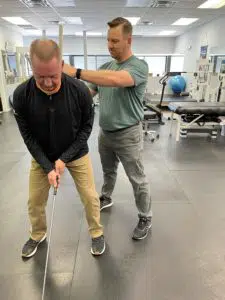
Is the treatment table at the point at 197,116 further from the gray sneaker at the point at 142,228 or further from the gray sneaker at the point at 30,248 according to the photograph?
the gray sneaker at the point at 30,248

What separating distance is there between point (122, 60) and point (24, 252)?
1.56 metres

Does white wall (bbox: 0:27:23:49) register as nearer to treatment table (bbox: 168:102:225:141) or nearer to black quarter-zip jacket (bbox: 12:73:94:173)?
treatment table (bbox: 168:102:225:141)

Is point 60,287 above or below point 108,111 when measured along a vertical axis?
below

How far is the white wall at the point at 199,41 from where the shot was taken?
7.46m

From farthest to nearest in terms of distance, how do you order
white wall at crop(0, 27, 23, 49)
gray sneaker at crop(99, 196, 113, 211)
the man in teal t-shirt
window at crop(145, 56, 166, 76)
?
1. window at crop(145, 56, 166, 76)
2. white wall at crop(0, 27, 23, 49)
3. gray sneaker at crop(99, 196, 113, 211)
4. the man in teal t-shirt

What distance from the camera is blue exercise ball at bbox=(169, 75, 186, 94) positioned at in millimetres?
9211

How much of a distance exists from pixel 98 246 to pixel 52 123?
101 centimetres

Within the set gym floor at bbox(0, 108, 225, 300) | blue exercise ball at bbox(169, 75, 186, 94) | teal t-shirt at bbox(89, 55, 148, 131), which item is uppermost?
teal t-shirt at bbox(89, 55, 148, 131)

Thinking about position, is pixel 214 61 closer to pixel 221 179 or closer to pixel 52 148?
pixel 221 179

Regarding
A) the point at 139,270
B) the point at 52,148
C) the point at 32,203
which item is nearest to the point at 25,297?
the point at 32,203

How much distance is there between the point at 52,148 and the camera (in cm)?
155

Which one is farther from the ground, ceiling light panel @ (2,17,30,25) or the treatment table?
ceiling light panel @ (2,17,30,25)

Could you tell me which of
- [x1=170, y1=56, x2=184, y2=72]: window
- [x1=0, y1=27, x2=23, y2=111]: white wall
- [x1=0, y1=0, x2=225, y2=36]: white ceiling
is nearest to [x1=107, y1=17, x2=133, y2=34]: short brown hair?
[x1=0, y1=0, x2=225, y2=36]: white ceiling

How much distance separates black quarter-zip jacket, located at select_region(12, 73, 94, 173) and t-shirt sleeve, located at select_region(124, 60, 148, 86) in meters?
0.33
